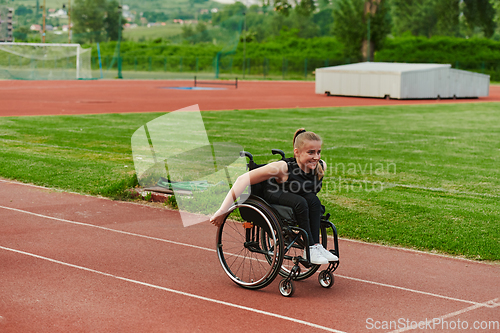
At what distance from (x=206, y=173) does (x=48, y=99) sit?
→ 1995 centimetres

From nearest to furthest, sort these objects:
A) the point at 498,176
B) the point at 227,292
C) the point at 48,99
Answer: the point at 227,292 → the point at 498,176 → the point at 48,99

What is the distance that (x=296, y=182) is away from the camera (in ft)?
17.5

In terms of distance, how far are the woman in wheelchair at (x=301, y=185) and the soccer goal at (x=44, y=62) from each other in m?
43.8

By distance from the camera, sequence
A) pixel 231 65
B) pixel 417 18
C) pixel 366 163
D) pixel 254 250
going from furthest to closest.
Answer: pixel 417 18, pixel 231 65, pixel 366 163, pixel 254 250

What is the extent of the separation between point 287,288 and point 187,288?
0.84 m

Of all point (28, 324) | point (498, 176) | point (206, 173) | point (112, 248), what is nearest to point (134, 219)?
point (112, 248)

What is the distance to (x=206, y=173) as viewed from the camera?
10.5 meters

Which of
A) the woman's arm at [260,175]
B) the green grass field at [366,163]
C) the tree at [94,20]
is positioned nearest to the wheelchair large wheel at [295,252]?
the woman's arm at [260,175]

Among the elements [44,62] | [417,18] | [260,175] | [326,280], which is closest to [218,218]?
[260,175]

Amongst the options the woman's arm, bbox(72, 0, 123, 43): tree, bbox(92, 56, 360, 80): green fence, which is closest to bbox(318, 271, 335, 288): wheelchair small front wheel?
the woman's arm

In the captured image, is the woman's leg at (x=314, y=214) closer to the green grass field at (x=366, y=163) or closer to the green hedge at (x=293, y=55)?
the green grass field at (x=366, y=163)

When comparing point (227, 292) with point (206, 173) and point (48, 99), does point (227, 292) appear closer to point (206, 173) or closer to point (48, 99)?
point (206, 173)

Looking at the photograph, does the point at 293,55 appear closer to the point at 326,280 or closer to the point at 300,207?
the point at 326,280

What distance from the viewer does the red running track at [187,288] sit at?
468 cm
